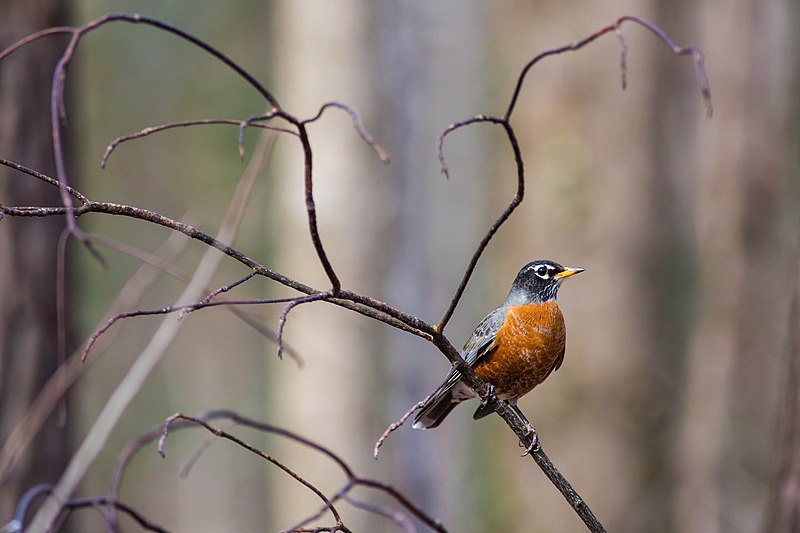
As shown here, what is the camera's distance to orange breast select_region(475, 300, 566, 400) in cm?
204

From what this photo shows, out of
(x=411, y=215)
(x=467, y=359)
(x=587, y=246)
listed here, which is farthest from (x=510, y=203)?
(x=411, y=215)

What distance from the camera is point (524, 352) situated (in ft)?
6.82

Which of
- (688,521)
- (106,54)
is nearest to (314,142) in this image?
(688,521)

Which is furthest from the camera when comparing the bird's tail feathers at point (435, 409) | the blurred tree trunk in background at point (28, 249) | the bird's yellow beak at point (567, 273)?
the blurred tree trunk in background at point (28, 249)

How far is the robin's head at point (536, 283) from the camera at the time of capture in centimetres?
234

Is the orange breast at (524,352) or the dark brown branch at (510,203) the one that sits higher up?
the dark brown branch at (510,203)

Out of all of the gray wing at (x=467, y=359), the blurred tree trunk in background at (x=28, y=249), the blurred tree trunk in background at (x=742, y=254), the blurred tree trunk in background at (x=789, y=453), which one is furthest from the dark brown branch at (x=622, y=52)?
the blurred tree trunk in background at (x=742, y=254)

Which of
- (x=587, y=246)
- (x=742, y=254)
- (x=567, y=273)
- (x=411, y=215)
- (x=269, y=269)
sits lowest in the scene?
(x=742, y=254)

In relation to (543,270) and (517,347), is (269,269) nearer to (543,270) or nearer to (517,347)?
(517,347)

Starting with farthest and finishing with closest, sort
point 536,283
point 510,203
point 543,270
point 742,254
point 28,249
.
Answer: point 742,254, point 28,249, point 536,283, point 543,270, point 510,203

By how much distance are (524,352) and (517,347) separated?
3cm

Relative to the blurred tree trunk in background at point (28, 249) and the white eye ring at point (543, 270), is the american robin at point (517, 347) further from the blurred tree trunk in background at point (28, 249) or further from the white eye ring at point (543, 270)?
the blurred tree trunk in background at point (28, 249)

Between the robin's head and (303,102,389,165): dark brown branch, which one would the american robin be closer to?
the robin's head

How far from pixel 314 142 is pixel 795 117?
3.53m
